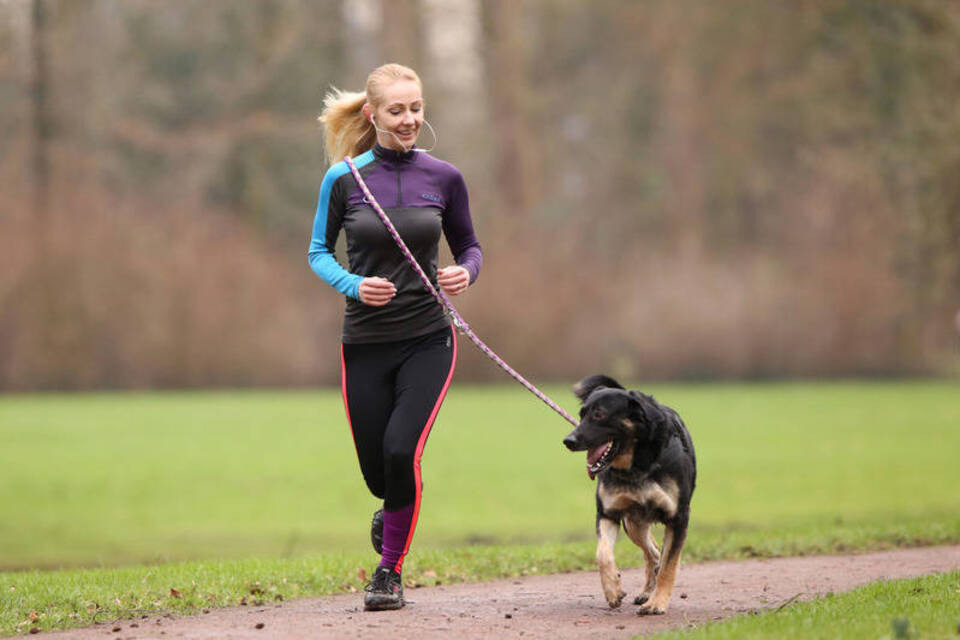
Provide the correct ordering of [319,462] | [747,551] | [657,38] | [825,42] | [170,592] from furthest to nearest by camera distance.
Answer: [657,38] → [825,42] → [319,462] → [747,551] → [170,592]

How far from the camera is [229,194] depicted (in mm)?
40156

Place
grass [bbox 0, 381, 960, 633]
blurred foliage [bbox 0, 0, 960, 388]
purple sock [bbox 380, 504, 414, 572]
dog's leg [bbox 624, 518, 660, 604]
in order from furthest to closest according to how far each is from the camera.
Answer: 1. blurred foliage [bbox 0, 0, 960, 388]
2. grass [bbox 0, 381, 960, 633]
3. dog's leg [bbox 624, 518, 660, 604]
4. purple sock [bbox 380, 504, 414, 572]

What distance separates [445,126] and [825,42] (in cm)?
1055

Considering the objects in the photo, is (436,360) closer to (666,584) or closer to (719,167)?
(666,584)

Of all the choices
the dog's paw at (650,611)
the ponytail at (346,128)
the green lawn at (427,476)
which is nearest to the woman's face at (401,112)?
the ponytail at (346,128)

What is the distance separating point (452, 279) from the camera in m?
6.83

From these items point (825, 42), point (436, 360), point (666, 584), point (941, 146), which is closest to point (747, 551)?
point (666, 584)

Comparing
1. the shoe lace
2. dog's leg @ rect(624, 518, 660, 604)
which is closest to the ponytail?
the shoe lace

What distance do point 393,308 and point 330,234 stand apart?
540 mm

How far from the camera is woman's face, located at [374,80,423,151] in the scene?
6871mm

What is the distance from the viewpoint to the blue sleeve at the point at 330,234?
680cm

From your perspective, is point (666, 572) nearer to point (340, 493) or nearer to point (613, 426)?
point (613, 426)

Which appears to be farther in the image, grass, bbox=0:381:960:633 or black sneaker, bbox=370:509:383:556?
grass, bbox=0:381:960:633

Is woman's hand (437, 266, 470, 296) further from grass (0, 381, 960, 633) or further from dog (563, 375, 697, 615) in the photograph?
grass (0, 381, 960, 633)
